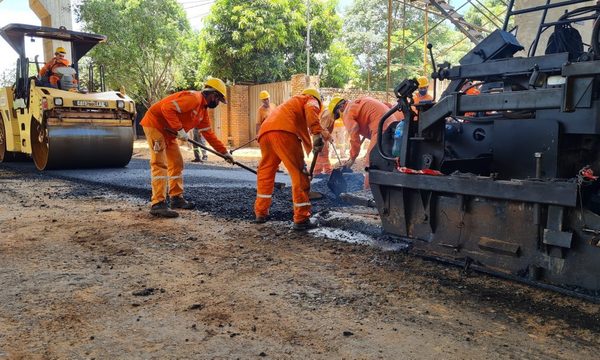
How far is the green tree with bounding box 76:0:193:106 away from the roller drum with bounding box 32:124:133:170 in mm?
10024

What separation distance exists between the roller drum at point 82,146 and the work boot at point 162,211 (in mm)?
3662

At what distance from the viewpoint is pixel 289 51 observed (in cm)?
1766

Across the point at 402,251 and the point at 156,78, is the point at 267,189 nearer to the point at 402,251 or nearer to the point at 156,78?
the point at 402,251

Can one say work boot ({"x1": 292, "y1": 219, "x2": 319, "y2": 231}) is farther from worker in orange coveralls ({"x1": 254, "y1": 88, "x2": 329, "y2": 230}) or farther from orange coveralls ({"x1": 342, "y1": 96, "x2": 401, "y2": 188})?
orange coveralls ({"x1": 342, "y1": 96, "x2": 401, "y2": 188})

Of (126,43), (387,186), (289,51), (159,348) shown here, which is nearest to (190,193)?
(387,186)

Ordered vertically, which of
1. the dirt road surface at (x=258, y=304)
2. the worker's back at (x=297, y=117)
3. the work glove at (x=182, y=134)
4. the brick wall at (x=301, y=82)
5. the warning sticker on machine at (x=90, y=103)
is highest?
the brick wall at (x=301, y=82)

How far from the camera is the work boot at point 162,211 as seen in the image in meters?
5.05

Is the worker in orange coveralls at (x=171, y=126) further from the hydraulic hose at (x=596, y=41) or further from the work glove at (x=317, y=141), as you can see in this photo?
the hydraulic hose at (x=596, y=41)

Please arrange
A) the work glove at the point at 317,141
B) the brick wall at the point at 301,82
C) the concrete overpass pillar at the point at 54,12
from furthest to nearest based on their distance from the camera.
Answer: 1. the brick wall at the point at 301,82
2. the concrete overpass pillar at the point at 54,12
3. the work glove at the point at 317,141

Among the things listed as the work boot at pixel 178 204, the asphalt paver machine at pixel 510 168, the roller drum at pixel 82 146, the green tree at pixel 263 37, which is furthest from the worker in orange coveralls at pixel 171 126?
the green tree at pixel 263 37

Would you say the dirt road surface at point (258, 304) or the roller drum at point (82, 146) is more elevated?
the roller drum at point (82, 146)

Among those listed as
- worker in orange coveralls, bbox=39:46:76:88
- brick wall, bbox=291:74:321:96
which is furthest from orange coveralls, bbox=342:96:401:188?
brick wall, bbox=291:74:321:96

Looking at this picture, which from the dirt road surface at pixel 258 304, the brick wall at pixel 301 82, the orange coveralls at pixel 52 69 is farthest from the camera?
the brick wall at pixel 301 82

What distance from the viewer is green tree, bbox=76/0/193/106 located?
17.5 metres
